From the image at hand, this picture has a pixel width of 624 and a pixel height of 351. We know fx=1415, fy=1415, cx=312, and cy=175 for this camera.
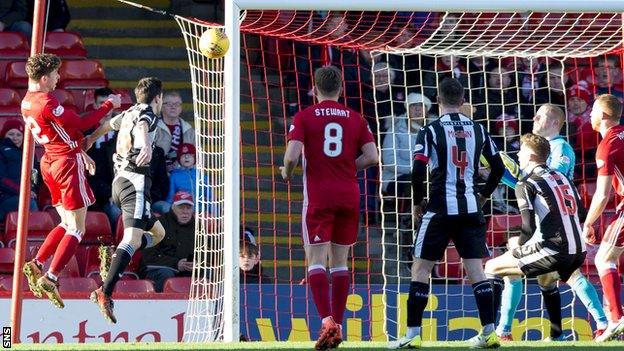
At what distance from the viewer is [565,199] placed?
9.76 metres

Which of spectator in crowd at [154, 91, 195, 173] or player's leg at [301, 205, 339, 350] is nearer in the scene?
player's leg at [301, 205, 339, 350]

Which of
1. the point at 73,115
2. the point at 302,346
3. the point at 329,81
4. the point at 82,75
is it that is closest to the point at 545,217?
the point at 329,81

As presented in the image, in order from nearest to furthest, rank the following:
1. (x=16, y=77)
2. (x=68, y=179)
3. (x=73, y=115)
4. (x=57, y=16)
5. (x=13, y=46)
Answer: (x=73, y=115), (x=68, y=179), (x=16, y=77), (x=13, y=46), (x=57, y=16)

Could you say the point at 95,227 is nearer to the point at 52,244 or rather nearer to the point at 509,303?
the point at 52,244

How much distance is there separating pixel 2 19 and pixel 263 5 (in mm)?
7134

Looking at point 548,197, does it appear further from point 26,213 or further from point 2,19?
point 2,19

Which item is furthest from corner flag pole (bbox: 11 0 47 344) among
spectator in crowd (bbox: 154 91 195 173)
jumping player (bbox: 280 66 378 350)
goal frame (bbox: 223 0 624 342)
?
spectator in crowd (bbox: 154 91 195 173)

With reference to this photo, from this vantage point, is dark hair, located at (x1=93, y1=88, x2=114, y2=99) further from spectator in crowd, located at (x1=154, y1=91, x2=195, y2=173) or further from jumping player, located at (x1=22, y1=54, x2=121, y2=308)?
jumping player, located at (x1=22, y1=54, x2=121, y2=308)

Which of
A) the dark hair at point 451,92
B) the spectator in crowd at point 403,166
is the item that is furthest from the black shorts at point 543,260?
the spectator in crowd at point 403,166

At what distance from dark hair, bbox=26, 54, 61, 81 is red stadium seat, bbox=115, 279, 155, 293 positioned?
2.83 meters

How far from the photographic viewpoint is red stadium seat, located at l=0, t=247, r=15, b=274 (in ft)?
42.5

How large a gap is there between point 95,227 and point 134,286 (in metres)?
1.34

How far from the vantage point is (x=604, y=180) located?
10.2 m

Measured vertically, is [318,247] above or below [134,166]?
below
